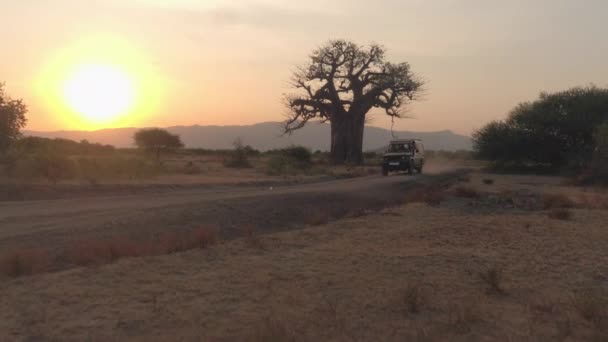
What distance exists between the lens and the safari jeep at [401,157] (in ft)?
129

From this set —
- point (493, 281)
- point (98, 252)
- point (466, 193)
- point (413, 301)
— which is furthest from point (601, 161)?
point (98, 252)

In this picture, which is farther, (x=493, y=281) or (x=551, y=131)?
(x=551, y=131)

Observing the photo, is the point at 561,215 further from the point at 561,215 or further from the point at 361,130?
the point at 361,130

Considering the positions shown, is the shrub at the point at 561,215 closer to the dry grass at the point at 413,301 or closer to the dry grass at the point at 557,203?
the dry grass at the point at 557,203

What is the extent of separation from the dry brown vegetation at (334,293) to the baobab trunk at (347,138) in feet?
145

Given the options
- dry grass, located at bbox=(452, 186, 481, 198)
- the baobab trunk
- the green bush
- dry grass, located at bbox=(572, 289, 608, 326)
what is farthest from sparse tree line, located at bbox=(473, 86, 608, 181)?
dry grass, located at bbox=(572, 289, 608, 326)

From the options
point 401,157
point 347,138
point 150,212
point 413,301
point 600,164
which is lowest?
point 413,301

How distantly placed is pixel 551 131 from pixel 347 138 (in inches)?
735

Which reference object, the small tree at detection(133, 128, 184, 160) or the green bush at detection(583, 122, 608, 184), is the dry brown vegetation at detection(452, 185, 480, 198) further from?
the small tree at detection(133, 128, 184, 160)

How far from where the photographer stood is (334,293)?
334 inches

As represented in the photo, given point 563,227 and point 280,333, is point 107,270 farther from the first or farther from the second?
point 563,227

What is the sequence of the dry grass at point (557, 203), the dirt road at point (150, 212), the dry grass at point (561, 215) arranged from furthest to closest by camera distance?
the dry grass at point (557, 203) < the dry grass at point (561, 215) < the dirt road at point (150, 212)

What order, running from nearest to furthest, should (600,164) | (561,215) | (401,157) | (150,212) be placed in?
(561,215)
(150,212)
(600,164)
(401,157)

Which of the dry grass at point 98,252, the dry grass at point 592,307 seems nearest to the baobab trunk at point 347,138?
the dry grass at point 98,252
